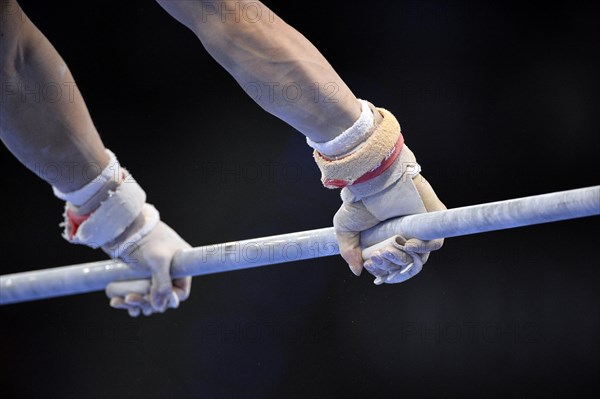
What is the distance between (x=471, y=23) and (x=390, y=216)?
3.89ft

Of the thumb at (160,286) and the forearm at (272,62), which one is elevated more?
the forearm at (272,62)

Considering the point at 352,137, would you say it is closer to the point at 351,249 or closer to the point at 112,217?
the point at 351,249

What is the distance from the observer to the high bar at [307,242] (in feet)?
3.60

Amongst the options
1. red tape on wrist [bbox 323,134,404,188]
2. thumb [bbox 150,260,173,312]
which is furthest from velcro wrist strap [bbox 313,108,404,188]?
thumb [bbox 150,260,173,312]

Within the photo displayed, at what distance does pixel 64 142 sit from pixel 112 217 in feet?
0.57

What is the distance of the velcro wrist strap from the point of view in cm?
121

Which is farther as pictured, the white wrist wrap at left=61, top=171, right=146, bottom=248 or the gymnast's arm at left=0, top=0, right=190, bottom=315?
the white wrist wrap at left=61, top=171, right=146, bottom=248

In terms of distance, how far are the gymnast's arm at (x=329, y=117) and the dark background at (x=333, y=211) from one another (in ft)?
3.28

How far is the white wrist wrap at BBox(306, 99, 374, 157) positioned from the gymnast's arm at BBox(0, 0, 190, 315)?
0.50m

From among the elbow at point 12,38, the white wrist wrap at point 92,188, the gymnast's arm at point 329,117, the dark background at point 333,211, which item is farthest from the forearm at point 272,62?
the dark background at point 333,211

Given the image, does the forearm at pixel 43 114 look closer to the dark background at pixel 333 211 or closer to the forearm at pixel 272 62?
the forearm at pixel 272 62

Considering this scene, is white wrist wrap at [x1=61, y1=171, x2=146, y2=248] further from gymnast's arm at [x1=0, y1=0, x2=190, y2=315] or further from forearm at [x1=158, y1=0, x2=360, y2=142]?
forearm at [x1=158, y1=0, x2=360, y2=142]

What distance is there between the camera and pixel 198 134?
2652 mm

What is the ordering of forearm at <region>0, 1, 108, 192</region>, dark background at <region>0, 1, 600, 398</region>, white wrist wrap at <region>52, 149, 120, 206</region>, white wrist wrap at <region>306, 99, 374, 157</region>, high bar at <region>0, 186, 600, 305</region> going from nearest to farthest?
high bar at <region>0, 186, 600, 305</region>
white wrist wrap at <region>306, 99, 374, 157</region>
forearm at <region>0, 1, 108, 192</region>
white wrist wrap at <region>52, 149, 120, 206</region>
dark background at <region>0, 1, 600, 398</region>
